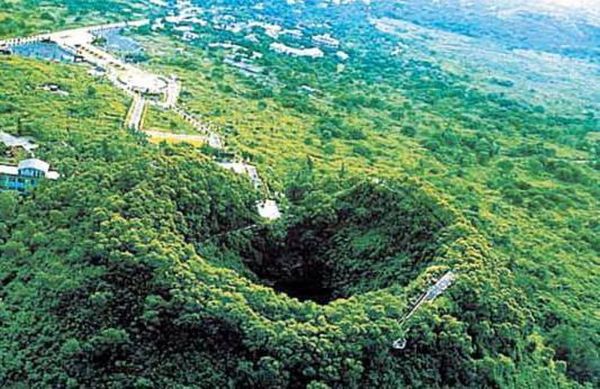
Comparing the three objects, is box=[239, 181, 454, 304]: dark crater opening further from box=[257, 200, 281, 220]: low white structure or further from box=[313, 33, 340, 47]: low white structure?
box=[313, 33, 340, 47]: low white structure

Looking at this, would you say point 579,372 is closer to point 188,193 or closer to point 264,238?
point 264,238

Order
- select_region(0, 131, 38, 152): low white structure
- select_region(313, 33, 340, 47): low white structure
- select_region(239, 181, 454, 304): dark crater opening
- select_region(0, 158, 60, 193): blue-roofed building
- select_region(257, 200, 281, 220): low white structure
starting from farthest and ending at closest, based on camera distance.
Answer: select_region(313, 33, 340, 47): low white structure < select_region(0, 131, 38, 152): low white structure < select_region(0, 158, 60, 193): blue-roofed building < select_region(257, 200, 281, 220): low white structure < select_region(239, 181, 454, 304): dark crater opening

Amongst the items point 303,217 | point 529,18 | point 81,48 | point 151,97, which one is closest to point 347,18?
point 529,18

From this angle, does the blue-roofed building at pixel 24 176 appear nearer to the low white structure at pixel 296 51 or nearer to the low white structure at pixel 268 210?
the low white structure at pixel 268 210

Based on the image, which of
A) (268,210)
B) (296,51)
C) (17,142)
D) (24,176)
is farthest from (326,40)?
(24,176)

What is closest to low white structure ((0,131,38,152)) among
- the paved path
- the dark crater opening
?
the paved path

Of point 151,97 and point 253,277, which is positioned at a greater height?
point 253,277

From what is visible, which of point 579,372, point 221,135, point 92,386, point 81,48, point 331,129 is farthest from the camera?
point 81,48
